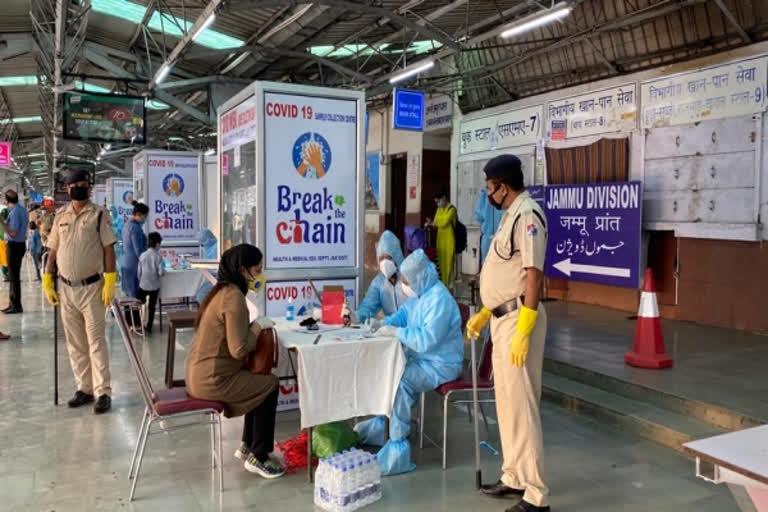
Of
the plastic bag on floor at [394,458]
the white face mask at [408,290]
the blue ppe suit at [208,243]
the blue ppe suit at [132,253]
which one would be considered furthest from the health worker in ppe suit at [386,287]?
the blue ppe suit at [208,243]

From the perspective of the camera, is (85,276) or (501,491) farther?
(85,276)

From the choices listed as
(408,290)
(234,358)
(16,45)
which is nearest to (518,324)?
(408,290)

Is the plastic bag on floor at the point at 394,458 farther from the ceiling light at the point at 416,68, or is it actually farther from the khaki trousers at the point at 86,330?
the ceiling light at the point at 416,68

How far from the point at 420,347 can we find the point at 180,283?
5095 millimetres

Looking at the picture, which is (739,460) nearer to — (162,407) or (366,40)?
(162,407)

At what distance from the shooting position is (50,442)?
156 inches

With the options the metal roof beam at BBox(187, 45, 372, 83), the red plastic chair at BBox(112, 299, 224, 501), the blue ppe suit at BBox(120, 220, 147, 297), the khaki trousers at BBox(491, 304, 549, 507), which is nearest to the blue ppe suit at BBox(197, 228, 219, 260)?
the blue ppe suit at BBox(120, 220, 147, 297)

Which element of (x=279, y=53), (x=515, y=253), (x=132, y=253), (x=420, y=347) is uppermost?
(x=279, y=53)

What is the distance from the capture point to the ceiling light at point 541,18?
6227 millimetres

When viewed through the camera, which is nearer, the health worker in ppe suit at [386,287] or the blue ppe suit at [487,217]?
the health worker in ppe suit at [386,287]

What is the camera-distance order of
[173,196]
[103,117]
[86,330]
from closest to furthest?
[86,330] → [103,117] → [173,196]

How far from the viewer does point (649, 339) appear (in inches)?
200

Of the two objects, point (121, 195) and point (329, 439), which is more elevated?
point (121, 195)

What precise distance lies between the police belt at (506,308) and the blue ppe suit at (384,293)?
1370 millimetres
